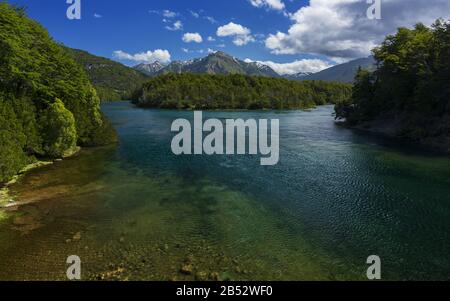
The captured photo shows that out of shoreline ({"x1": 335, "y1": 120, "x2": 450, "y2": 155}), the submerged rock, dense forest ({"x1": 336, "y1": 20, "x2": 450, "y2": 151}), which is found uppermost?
dense forest ({"x1": 336, "y1": 20, "x2": 450, "y2": 151})

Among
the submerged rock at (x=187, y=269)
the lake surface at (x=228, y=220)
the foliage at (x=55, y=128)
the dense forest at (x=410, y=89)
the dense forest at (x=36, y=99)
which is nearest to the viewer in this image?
the submerged rock at (x=187, y=269)

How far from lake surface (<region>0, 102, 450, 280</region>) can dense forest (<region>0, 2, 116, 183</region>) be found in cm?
308

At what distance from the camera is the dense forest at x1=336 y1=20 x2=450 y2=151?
57.0 meters

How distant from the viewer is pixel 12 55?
110ft

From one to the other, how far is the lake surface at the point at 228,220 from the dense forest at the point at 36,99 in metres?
3.08

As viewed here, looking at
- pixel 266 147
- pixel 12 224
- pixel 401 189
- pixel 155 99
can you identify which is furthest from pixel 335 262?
pixel 155 99

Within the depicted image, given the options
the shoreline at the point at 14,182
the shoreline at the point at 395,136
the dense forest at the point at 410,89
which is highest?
the dense forest at the point at 410,89

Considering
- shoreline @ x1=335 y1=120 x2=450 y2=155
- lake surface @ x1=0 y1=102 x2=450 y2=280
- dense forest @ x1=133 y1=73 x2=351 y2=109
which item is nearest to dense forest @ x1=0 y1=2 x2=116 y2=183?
lake surface @ x1=0 y1=102 x2=450 y2=280

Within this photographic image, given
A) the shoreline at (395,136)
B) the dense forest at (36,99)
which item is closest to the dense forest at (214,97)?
the shoreline at (395,136)

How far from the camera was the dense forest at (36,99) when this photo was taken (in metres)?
31.3

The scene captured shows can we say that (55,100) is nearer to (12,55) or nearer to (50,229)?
(12,55)

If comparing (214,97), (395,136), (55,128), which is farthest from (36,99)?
(214,97)

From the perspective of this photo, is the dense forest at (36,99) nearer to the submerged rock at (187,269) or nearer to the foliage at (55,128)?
the foliage at (55,128)

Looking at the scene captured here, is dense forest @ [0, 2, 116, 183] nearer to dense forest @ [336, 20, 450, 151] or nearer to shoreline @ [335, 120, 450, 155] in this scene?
shoreline @ [335, 120, 450, 155]
